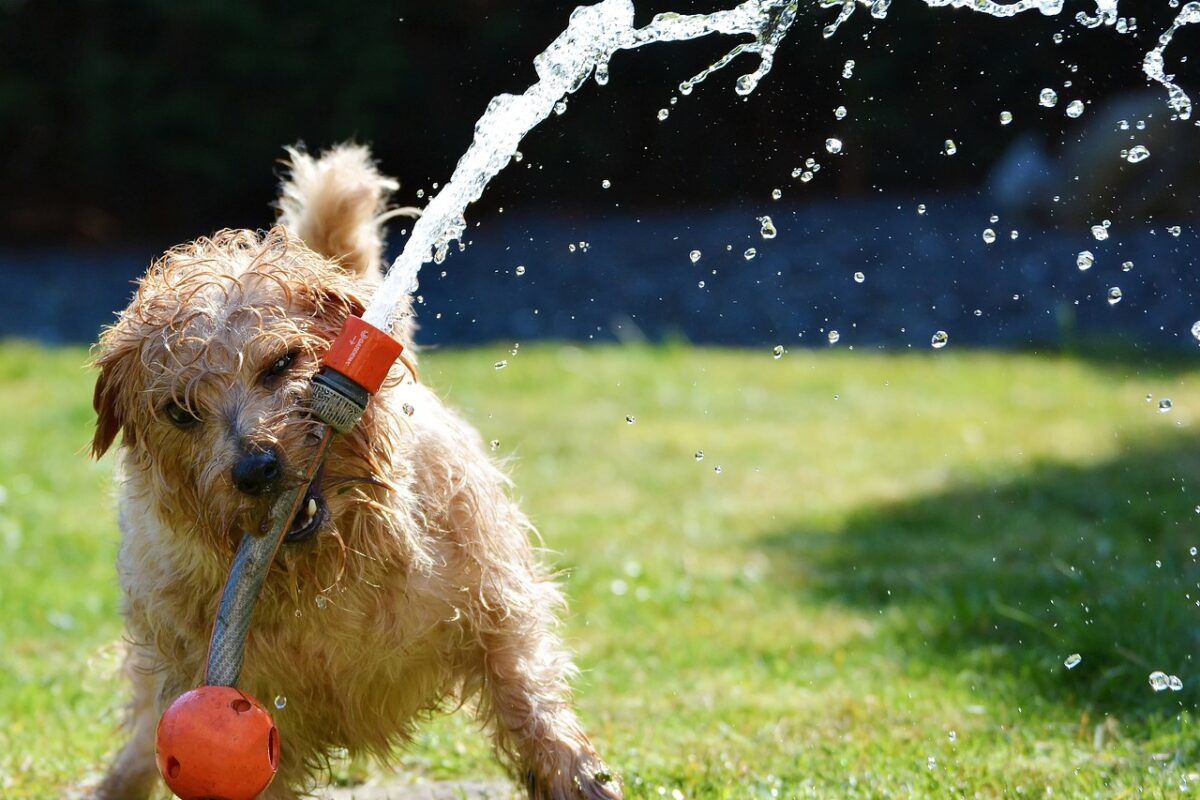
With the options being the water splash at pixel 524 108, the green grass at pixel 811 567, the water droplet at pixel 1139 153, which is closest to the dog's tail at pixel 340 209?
the water splash at pixel 524 108

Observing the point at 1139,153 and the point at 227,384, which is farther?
the point at 1139,153

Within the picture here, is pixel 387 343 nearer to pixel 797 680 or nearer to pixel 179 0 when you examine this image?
pixel 797 680

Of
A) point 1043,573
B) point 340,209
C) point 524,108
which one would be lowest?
point 1043,573

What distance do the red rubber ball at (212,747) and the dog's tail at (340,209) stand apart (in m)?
1.61

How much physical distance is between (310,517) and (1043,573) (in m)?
3.28

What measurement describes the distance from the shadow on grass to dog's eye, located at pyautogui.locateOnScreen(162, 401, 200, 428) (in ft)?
8.45

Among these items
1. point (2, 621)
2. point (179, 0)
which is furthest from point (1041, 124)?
point (2, 621)

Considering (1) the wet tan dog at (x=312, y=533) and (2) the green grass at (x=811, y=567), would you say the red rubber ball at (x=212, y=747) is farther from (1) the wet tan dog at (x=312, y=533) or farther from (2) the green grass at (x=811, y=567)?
(2) the green grass at (x=811, y=567)

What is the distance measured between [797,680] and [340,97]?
9.51 m

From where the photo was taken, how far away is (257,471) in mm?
2975

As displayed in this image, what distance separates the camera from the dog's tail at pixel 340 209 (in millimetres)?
4219

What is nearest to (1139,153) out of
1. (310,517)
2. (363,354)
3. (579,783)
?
(579,783)

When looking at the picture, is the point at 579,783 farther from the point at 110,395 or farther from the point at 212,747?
the point at 110,395

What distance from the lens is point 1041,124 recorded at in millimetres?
13836
